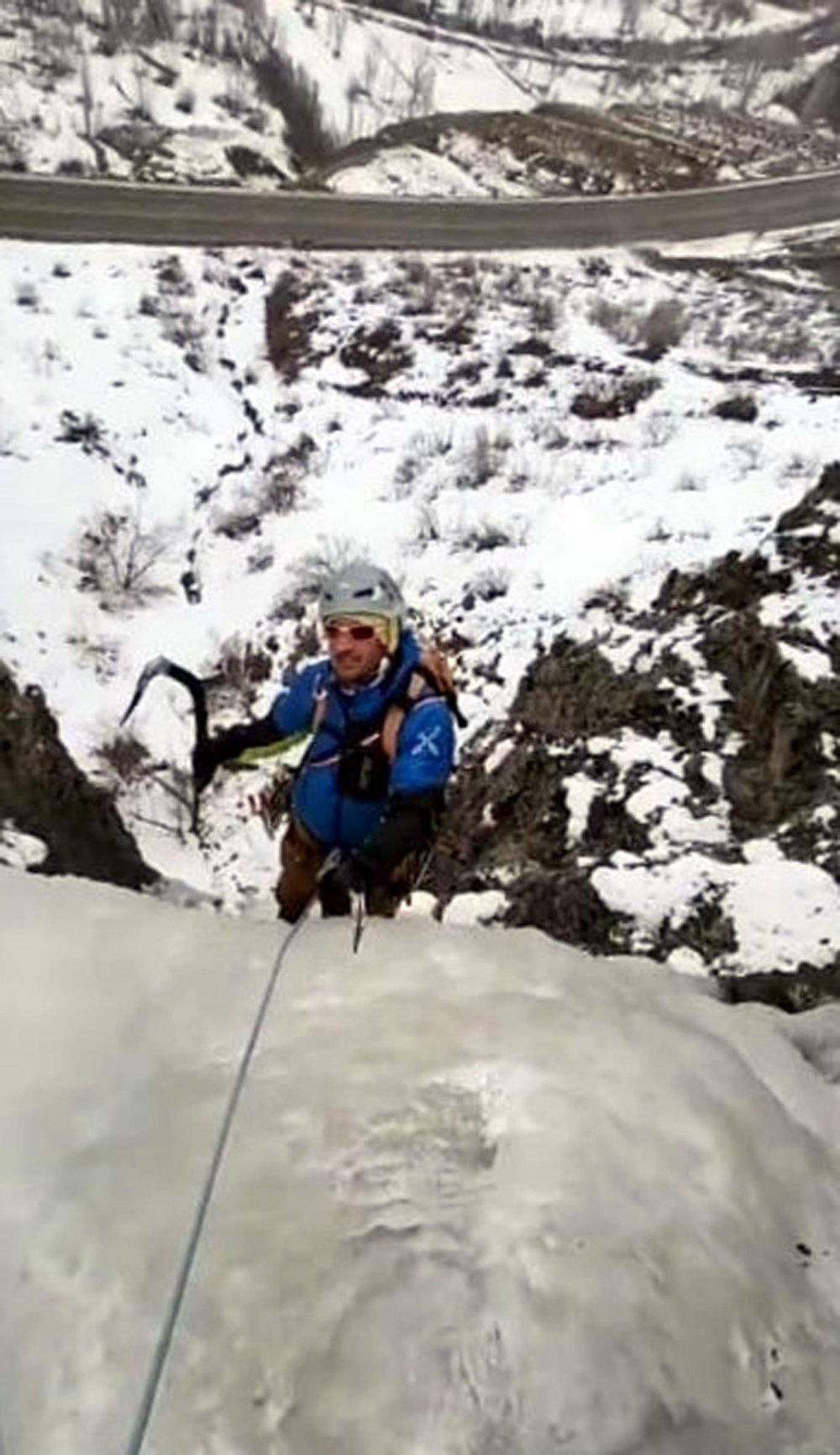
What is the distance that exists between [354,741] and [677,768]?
501 centimetres

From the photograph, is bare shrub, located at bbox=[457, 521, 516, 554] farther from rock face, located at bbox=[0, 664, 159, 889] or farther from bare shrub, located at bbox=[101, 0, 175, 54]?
bare shrub, located at bbox=[101, 0, 175, 54]

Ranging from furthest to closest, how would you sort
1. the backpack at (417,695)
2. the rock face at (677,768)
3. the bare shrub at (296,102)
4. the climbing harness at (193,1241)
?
1. the bare shrub at (296,102)
2. the rock face at (677,768)
3. the backpack at (417,695)
4. the climbing harness at (193,1241)

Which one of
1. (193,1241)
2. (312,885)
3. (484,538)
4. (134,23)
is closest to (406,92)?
(134,23)

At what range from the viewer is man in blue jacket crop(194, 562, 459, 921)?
155 inches

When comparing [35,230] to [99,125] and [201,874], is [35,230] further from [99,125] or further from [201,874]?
[201,874]

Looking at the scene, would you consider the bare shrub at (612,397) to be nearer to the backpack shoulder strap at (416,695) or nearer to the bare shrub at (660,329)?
the bare shrub at (660,329)

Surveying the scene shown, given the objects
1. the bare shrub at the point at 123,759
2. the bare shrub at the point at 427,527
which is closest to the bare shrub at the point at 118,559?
the bare shrub at the point at 123,759

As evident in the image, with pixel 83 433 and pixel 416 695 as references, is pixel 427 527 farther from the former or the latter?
pixel 416 695

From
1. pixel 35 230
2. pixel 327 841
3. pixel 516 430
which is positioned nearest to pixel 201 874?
pixel 327 841

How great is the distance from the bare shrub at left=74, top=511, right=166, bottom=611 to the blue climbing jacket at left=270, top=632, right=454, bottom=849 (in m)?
11.2

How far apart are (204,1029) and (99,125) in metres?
28.3

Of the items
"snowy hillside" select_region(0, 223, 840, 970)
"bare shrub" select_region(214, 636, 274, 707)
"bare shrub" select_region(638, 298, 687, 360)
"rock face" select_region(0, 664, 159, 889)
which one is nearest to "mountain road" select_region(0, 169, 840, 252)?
"snowy hillside" select_region(0, 223, 840, 970)

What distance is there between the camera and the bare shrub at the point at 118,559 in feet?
50.4

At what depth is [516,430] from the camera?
61.0ft
